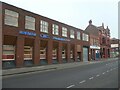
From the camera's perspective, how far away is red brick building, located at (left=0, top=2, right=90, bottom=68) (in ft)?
106

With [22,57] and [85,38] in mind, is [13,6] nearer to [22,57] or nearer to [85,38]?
[22,57]

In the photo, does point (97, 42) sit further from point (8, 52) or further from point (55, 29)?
point (8, 52)

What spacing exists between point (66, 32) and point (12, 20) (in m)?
20.5

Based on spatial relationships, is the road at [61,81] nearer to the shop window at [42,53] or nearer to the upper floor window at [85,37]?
the shop window at [42,53]

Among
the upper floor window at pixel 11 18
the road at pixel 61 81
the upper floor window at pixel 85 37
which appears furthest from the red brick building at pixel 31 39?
the road at pixel 61 81

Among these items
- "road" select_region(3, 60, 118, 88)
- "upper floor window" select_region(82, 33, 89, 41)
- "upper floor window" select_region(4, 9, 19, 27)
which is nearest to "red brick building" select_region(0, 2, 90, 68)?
"upper floor window" select_region(4, 9, 19, 27)

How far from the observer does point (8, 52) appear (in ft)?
107

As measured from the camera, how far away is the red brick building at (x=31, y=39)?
1270 inches

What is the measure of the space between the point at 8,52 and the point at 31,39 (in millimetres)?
5743

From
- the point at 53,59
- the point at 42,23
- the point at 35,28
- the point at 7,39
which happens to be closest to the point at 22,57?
the point at 7,39

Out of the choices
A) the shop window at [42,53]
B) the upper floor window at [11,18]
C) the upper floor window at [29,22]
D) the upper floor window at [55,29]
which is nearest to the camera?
the upper floor window at [11,18]

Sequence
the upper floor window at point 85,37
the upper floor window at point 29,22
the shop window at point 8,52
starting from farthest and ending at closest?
the upper floor window at point 85,37 < the upper floor window at point 29,22 < the shop window at point 8,52

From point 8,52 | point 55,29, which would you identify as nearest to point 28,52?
point 8,52

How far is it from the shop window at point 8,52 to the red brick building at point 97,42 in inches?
1613
